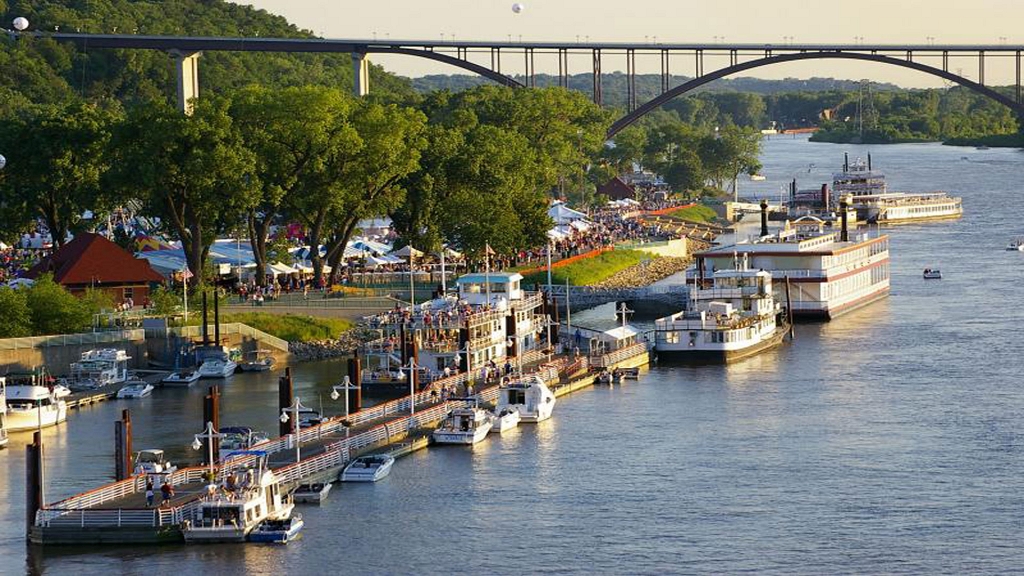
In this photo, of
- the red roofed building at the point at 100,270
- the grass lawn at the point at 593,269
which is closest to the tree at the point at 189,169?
the red roofed building at the point at 100,270

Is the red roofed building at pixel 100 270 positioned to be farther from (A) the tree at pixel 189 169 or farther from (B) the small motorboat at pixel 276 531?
(B) the small motorboat at pixel 276 531

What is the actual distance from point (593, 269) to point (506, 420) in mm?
48459

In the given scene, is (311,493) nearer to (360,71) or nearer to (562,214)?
(562,214)

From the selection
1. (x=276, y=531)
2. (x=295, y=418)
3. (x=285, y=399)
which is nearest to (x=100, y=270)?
(x=285, y=399)

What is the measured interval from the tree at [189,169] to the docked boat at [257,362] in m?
10.7

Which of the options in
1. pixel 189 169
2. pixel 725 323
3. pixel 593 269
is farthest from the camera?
pixel 593 269

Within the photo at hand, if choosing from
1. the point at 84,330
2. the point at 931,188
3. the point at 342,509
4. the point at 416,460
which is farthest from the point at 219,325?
the point at 931,188

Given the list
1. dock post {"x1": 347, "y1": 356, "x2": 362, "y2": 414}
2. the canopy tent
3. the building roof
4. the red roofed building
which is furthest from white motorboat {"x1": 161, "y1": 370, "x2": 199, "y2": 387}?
the canopy tent

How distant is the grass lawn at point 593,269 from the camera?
4215 inches

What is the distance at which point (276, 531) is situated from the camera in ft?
171

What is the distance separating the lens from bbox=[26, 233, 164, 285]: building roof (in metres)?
89.5

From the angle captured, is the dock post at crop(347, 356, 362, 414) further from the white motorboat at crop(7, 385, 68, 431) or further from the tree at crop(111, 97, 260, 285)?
the tree at crop(111, 97, 260, 285)

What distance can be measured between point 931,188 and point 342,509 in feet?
492

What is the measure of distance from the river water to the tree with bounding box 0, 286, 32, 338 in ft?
23.5
